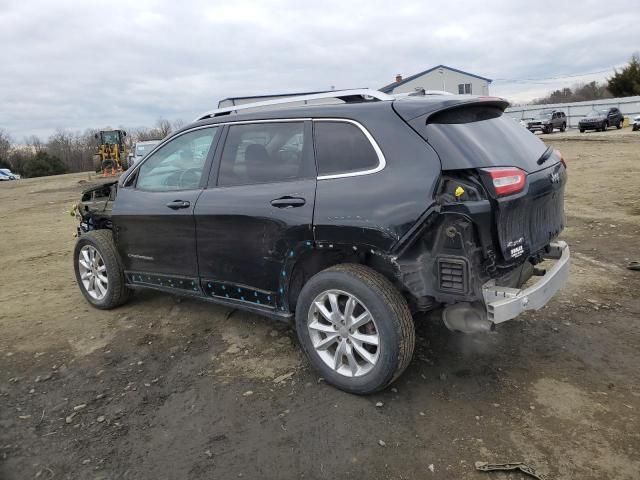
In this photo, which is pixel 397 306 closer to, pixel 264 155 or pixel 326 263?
pixel 326 263

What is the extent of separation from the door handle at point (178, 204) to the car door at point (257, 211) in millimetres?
149

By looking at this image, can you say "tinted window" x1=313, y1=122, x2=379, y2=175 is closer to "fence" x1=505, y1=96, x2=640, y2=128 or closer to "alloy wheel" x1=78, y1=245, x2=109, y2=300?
"alloy wheel" x1=78, y1=245, x2=109, y2=300

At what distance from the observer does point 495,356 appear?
364 centimetres

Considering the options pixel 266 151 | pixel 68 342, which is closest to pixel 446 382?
pixel 266 151

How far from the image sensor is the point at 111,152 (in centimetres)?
3262

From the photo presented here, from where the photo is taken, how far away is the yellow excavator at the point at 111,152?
3172 cm

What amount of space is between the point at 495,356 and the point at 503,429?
882 mm

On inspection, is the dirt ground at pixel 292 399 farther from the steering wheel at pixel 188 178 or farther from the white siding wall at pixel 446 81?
the white siding wall at pixel 446 81

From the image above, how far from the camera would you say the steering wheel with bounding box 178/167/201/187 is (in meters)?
4.06

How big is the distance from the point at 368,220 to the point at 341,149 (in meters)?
0.55

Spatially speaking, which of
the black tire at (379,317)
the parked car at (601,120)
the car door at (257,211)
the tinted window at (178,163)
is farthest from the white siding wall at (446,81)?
the black tire at (379,317)

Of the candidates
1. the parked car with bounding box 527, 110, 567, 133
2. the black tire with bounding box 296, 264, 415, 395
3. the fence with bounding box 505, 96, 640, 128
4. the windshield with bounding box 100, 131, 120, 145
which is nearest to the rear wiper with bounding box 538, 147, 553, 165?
the black tire with bounding box 296, 264, 415, 395

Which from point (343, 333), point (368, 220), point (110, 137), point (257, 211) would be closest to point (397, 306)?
point (343, 333)

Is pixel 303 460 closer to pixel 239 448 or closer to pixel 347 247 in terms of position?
pixel 239 448
